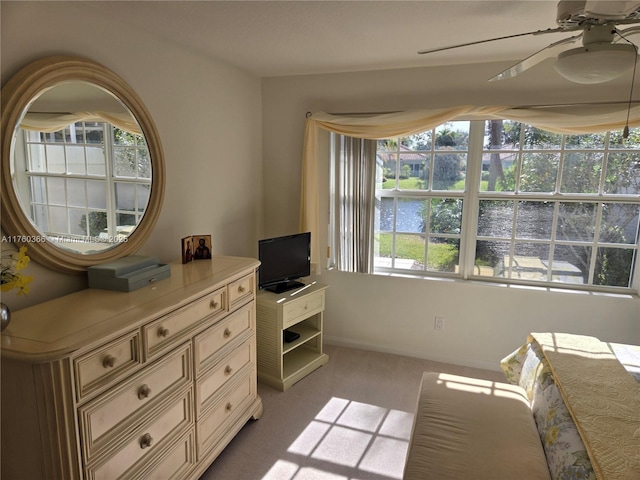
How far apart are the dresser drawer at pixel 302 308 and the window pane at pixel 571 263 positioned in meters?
1.84

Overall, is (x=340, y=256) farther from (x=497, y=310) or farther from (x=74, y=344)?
(x=74, y=344)

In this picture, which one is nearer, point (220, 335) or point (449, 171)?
point (220, 335)

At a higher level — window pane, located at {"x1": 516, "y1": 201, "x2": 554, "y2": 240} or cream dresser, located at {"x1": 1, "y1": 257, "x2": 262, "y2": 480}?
window pane, located at {"x1": 516, "y1": 201, "x2": 554, "y2": 240}

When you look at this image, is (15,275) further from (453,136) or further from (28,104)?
(453,136)

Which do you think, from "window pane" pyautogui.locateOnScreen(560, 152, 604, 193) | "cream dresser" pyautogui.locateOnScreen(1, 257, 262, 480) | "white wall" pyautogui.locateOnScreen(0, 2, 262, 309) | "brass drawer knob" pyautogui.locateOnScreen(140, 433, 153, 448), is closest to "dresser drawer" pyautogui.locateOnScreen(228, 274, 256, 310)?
"cream dresser" pyautogui.locateOnScreen(1, 257, 262, 480)

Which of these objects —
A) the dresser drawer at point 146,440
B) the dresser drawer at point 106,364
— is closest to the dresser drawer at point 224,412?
the dresser drawer at point 146,440

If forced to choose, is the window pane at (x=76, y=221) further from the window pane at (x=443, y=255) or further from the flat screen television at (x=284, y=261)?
the window pane at (x=443, y=255)

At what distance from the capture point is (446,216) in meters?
3.34

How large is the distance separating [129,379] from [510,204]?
2864 millimetres

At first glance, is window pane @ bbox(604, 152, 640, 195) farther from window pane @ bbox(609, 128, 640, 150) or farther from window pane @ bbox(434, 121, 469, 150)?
window pane @ bbox(434, 121, 469, 150)

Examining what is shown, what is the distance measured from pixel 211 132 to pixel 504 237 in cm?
238

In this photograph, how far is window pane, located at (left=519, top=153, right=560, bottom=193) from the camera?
3.05 metres

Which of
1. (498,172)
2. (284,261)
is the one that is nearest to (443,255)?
(498,172)

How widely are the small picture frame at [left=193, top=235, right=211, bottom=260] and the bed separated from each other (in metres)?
1.98
